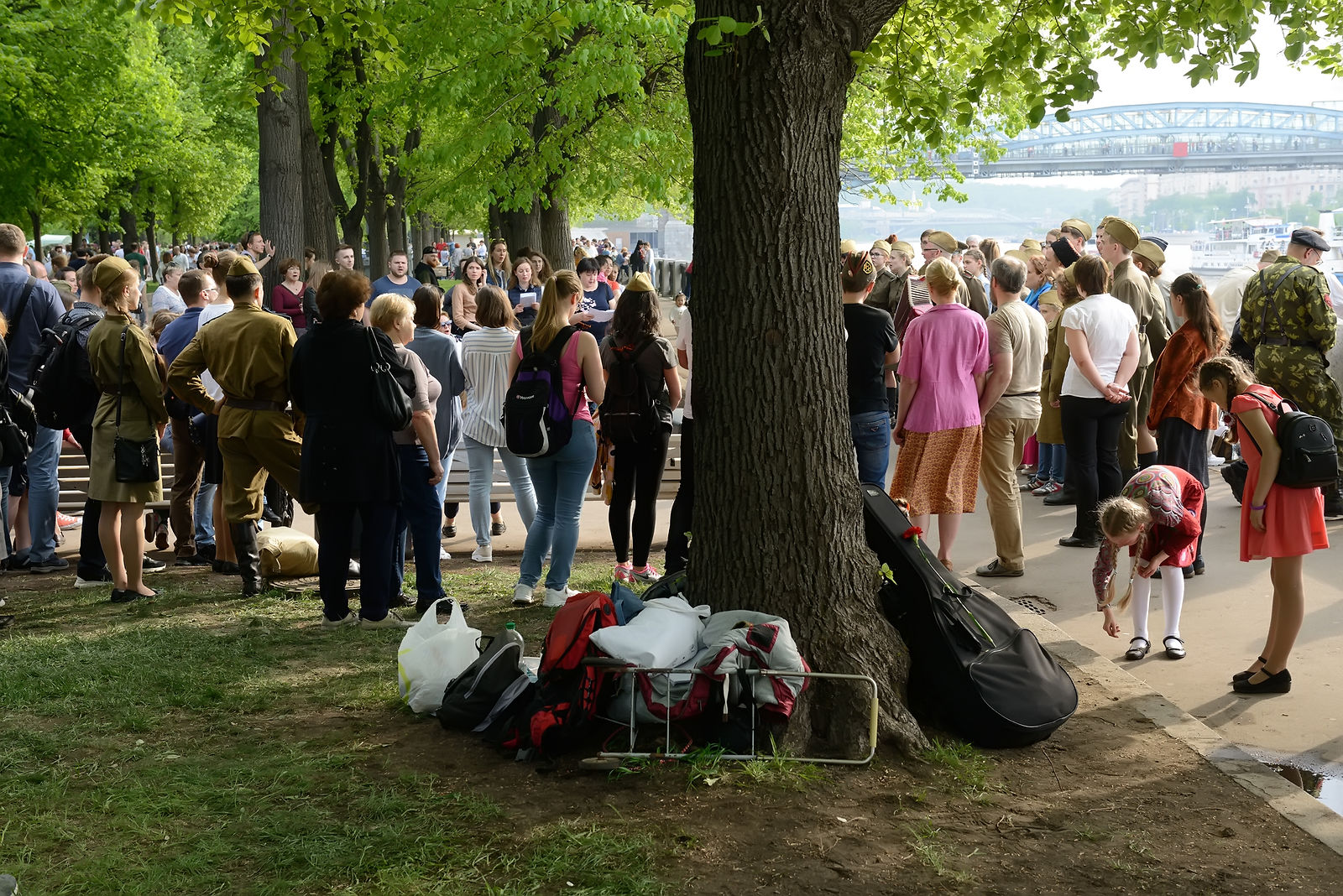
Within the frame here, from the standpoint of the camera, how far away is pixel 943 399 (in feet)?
25.5

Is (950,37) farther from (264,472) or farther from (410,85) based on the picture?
(410,85)

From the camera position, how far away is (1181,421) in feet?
26.6

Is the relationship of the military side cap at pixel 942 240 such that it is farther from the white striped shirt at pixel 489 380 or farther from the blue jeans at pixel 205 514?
the blue jeans at pixel 205 514

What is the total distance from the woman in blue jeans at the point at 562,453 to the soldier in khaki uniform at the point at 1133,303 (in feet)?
13.8

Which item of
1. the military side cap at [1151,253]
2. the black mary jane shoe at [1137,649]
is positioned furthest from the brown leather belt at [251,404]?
the military side cap at [1151,253]

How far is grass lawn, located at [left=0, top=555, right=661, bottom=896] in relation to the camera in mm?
3896

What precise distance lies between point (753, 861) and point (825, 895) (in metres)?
0.29

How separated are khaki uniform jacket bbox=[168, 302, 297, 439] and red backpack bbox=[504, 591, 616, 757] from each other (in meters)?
2.81

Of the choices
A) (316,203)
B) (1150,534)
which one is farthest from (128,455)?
(316,203)

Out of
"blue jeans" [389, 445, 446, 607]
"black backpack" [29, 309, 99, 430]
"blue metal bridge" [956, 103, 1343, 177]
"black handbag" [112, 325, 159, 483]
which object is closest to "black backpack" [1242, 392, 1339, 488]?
"blue jeans" [389, 445, 446, 607]

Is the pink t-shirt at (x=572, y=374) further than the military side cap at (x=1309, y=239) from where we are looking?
No

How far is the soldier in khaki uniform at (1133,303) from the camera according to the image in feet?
30.5

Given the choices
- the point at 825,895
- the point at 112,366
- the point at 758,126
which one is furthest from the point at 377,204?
the point at 825,895

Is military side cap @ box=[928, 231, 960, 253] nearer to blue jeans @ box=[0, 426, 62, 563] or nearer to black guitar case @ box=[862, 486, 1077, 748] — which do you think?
black guitar case @ box=[862, 486, 1077, 748]
